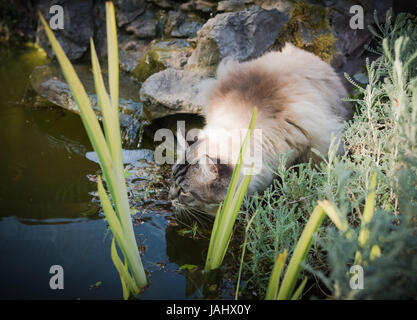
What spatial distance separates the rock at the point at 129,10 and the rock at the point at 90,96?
1209 millimetres

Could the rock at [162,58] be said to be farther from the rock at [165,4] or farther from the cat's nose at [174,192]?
the cat's nose at [174,192]

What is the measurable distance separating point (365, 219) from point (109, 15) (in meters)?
1.22

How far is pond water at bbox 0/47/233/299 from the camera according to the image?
176cm

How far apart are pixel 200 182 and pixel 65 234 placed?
40.6 inches

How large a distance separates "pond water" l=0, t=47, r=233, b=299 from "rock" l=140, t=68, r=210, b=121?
0.81 meters

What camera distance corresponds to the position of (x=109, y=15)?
1.19 meters

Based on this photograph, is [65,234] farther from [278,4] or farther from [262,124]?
[278,4]

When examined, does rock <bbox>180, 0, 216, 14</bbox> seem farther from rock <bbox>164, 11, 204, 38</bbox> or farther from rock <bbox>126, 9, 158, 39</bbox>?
rock <bbox>126, 9, 158, 39</bbox>

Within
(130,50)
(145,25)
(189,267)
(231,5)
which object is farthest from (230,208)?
(145,25)

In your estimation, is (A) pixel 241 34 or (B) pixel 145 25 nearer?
(A) pixel 241 34

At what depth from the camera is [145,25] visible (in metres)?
5.20
